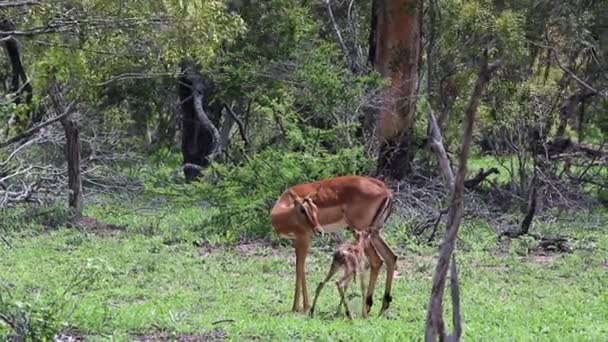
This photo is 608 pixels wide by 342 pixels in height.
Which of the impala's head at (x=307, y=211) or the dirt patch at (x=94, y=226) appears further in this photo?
the dirt patch at (x=94, y=226)

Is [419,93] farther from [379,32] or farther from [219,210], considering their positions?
[219,210]

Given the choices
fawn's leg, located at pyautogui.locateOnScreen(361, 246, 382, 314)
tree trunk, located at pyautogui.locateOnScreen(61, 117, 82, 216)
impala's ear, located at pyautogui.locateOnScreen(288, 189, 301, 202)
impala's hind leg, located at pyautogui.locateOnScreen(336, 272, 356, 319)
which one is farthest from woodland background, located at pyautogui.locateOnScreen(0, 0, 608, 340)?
impala's ear, located at pyautogui.locateOnScreen(288, 189, 301, 202)

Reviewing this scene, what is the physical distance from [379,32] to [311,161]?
4.34 metres

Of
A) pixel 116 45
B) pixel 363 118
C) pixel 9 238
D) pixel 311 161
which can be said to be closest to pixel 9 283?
pixel 116 45

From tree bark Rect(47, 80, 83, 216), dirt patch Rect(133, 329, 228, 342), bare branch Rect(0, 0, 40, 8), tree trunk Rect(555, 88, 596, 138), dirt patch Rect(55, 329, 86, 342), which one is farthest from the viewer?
tree trunk Rect(555, 88, 596, 138)

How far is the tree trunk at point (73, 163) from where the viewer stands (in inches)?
616

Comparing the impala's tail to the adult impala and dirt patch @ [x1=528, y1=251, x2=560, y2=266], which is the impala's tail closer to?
the adult impala

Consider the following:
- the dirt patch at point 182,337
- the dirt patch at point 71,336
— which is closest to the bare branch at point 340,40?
the dirt patch at point 182,337

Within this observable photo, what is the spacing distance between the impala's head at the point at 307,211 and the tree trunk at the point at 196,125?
10.3 meters

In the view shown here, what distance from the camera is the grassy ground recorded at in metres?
8.18

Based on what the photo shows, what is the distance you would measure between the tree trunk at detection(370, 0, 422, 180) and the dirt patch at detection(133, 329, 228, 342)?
960 cm

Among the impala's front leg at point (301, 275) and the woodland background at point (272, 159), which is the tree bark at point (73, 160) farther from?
the impala's front leg at point (301, 275)

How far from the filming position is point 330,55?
57.4 feet

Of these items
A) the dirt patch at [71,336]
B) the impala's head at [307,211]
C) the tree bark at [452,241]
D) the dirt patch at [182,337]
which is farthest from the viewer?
the impala's head at [307,211]
